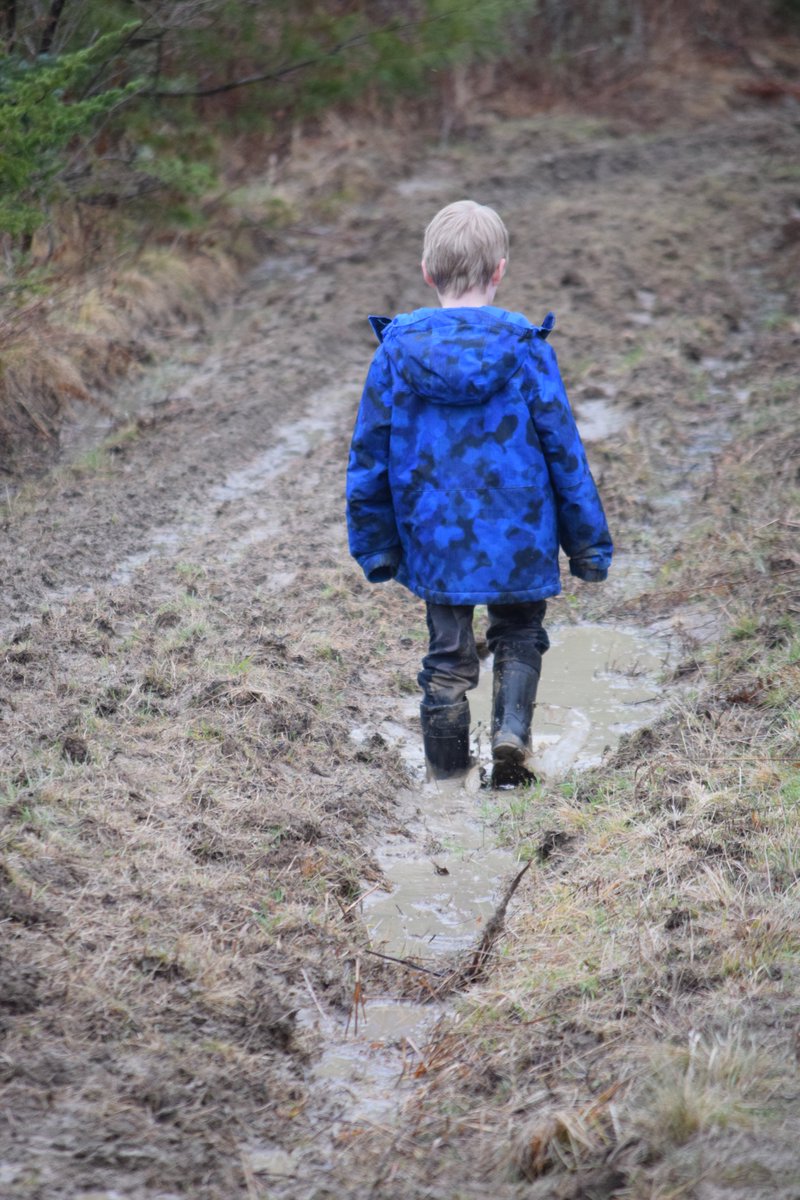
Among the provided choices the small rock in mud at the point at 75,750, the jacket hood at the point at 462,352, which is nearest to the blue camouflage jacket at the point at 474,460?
the jacket hood at the point at 462,352

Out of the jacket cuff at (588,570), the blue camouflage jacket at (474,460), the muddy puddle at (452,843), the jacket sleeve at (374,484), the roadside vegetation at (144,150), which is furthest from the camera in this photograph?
the roadside vegetation at (144,150)

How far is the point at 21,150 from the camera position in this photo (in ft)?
19.7

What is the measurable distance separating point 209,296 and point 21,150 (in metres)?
3.19

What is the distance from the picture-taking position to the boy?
3.55 m

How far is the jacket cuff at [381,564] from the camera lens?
3852 millimetres

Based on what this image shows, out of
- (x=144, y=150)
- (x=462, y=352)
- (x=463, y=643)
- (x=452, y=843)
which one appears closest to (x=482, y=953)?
(x=452, y=843)

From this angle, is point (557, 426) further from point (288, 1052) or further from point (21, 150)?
point (21, 150)

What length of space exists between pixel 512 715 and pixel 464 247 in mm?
1465

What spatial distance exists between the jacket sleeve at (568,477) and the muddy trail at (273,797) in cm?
71

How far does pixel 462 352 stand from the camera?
138 inches

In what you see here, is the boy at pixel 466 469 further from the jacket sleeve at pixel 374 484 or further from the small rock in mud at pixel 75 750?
the small rock in mud at pixel 75 750

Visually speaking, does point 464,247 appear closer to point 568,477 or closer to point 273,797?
point 568,477

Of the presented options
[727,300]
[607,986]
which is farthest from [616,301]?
[607,986]

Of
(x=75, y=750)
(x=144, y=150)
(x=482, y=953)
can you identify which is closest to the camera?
(x=482, y=953)
